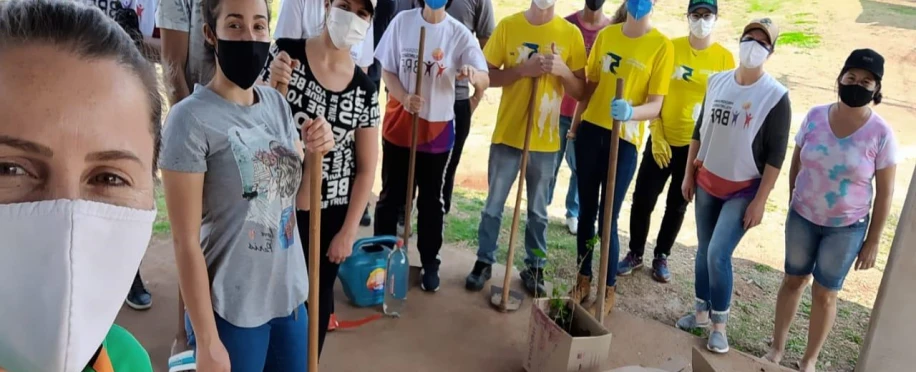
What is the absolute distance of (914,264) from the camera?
2.68 meters

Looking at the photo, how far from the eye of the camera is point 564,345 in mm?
2852

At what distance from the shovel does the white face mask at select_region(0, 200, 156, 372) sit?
2.69 m

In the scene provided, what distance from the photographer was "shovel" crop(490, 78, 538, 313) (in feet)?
11.2

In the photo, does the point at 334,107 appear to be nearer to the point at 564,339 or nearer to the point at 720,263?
the point at 564,339

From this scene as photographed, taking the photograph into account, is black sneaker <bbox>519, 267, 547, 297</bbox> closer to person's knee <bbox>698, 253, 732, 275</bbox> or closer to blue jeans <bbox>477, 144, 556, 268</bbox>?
blue jeans <bbox>477, 144, 556, 268</bbox>

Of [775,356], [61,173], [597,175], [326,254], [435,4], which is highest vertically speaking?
[435,4]

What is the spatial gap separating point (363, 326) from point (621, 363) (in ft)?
4.42

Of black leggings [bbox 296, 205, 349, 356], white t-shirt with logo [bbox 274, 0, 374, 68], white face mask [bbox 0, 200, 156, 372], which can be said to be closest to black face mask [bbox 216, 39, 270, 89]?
black leggings [bbox 296, 205, 349, 356]

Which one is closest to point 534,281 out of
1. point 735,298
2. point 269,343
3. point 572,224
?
point 572,224

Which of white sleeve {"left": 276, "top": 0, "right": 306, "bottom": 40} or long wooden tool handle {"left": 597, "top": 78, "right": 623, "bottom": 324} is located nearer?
long wooden tool handle {"left": 597, "top": 78, "right": 623, "bottom": 324}

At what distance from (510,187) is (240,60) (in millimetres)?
2196

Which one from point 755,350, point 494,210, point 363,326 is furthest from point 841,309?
point 363,326

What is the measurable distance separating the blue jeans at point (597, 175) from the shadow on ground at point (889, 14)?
8354mm

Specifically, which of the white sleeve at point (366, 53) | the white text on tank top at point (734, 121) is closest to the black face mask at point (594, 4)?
the white text on tank top at point (734, 121)
